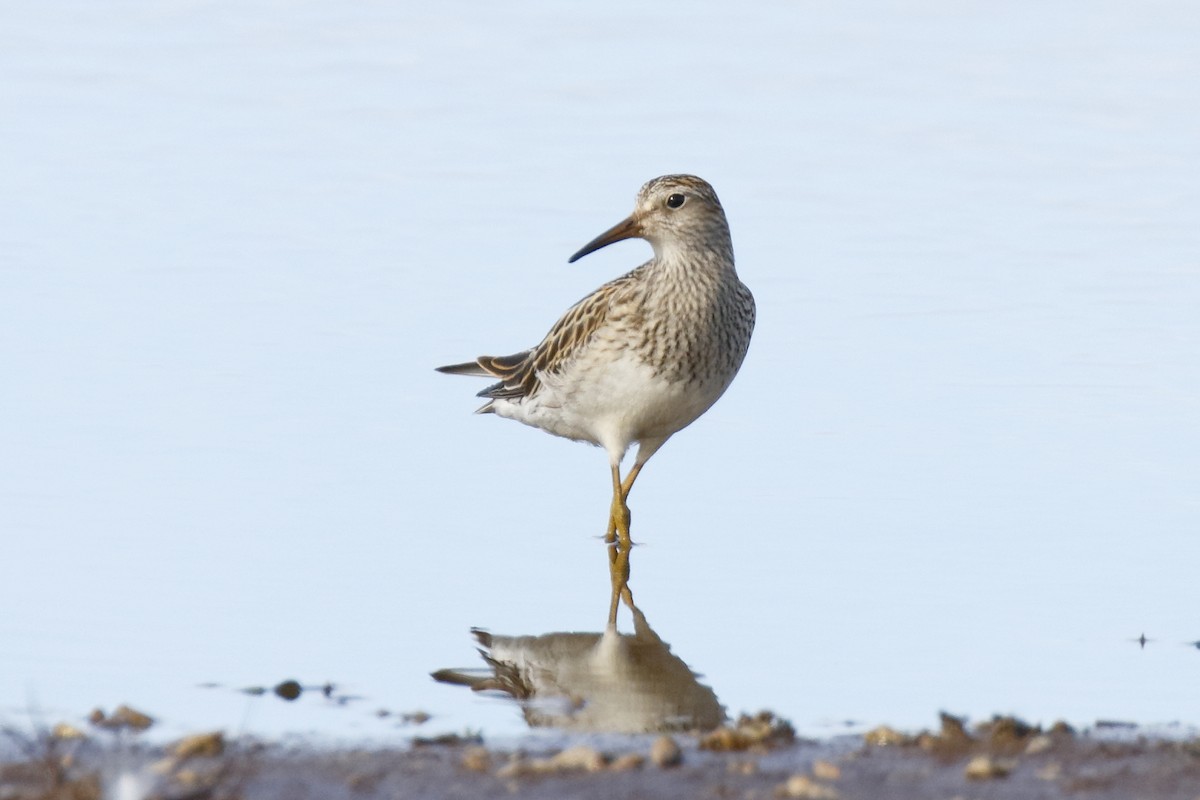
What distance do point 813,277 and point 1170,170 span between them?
396 cm

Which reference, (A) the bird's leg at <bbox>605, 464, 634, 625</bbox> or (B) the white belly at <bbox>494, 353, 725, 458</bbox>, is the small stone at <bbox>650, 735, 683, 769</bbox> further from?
(B) the white belly at <bbox>494, 353, 725, 458</bbox>

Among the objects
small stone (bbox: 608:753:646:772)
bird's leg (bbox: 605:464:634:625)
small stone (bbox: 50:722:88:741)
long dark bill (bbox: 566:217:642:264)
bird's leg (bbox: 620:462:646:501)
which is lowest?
small stone (bbox: 608:753:646:772)

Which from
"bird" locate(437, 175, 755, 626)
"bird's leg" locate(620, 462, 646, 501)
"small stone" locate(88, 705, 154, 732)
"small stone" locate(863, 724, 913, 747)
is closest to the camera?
"small stone" locate(863, 724, 913, 747)

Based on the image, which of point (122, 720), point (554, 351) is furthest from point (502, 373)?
point (122, 720)

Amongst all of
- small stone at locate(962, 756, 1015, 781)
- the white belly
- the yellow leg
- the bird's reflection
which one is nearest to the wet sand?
small stone at locate(962, 756, 1015, 781)

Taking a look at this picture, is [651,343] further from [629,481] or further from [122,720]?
[122,720]

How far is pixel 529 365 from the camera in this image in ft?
34.7

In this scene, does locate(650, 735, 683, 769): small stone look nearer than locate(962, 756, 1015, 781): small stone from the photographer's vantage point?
No

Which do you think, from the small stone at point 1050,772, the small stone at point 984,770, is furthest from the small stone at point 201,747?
the small stone at point 1050,772

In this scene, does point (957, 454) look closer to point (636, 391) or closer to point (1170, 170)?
point (636, 391)

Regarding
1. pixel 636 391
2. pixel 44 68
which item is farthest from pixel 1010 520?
pixel 44 68

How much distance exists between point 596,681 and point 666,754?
1.39m

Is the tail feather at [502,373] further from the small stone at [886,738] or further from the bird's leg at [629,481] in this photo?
the small stone at [886,738]

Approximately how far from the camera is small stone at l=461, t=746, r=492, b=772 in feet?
21.1
